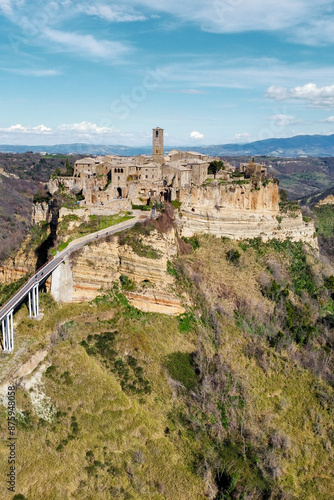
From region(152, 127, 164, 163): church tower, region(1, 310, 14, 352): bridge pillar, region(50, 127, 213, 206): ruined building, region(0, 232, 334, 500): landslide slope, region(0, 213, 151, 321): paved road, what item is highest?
region(152, 127, 164, 163): church tower

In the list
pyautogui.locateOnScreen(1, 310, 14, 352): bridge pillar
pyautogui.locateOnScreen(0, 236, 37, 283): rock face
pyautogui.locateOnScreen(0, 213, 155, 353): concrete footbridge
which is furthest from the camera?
pyautogui.locateOnScreen(0, 236, 37, 283): rock face

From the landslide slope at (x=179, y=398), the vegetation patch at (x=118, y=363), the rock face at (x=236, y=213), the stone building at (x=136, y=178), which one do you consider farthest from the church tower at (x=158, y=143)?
the vegetation patch at (x=118, y=363)

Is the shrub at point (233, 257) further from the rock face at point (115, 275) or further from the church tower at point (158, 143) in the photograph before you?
the church tower at point (158, 143)

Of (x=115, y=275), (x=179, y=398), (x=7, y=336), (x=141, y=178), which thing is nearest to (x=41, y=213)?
(x=141, y=178)

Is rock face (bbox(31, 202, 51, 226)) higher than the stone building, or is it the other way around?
the stone building

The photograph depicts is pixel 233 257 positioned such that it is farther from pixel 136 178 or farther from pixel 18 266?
pixel 18 266

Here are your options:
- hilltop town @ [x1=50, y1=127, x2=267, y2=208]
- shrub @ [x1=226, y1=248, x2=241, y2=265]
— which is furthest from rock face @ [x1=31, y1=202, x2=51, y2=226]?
shrub @ [x1=226, y1=248, x2=241, y2=265]

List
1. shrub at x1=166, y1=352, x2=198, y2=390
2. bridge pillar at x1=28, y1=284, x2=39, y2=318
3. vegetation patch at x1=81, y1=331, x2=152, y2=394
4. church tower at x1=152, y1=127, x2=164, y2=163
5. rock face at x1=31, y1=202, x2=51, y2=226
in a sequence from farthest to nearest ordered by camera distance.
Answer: church tower at x1=152, y1=127, x2=164, y2=163 → rock face at x1=31, y1=202, x2=51, y2=226 → bridge pillar at x1=28, y1=284, x2=39, y2=318 → shrub at x1=166, y1=352, x2=198, y2=390 → vegetation patch at x1=81, y1=331, x2=152, y2=394

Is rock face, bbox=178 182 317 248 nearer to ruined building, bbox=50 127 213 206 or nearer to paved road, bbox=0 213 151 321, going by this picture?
ruined building, bbox=50 127 213 206

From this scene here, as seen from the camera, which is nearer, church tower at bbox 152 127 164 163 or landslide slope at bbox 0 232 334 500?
landslide slope at bbox 0 232 334 500
